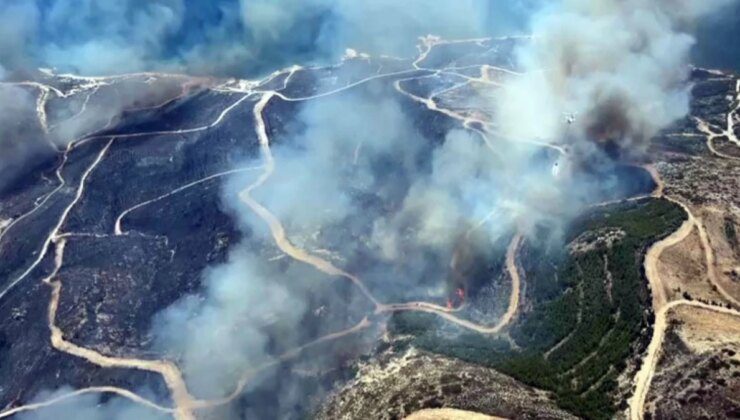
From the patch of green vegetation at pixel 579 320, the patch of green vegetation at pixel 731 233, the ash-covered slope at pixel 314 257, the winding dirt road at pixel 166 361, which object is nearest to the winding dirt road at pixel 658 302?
the patch of green vegetation at pixel 579 320

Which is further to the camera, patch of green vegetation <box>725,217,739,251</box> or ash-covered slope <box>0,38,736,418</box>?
patch of green vegetation <box>725,217,739,251</box>

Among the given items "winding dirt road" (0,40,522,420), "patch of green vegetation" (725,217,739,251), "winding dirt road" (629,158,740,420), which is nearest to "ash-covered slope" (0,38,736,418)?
"winding dirt road" (0,40,522,420)

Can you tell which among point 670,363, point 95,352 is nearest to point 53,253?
point 95,352

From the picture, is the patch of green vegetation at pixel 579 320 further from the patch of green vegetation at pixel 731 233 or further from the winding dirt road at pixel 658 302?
the patch of green vegetation at pixel 731 233

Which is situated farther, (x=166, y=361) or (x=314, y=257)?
(x=314, y=257)

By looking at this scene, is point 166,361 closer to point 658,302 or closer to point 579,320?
point 579,320

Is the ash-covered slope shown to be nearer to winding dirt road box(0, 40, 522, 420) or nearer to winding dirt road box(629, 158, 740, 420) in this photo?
winding dirt road box(0, 40, 522, 420)

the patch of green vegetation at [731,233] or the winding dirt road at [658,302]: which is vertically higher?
the patch of green vegetation at [731,233]

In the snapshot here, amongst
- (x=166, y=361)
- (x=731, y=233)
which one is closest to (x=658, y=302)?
(x=731, y=233)

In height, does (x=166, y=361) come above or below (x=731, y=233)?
below
